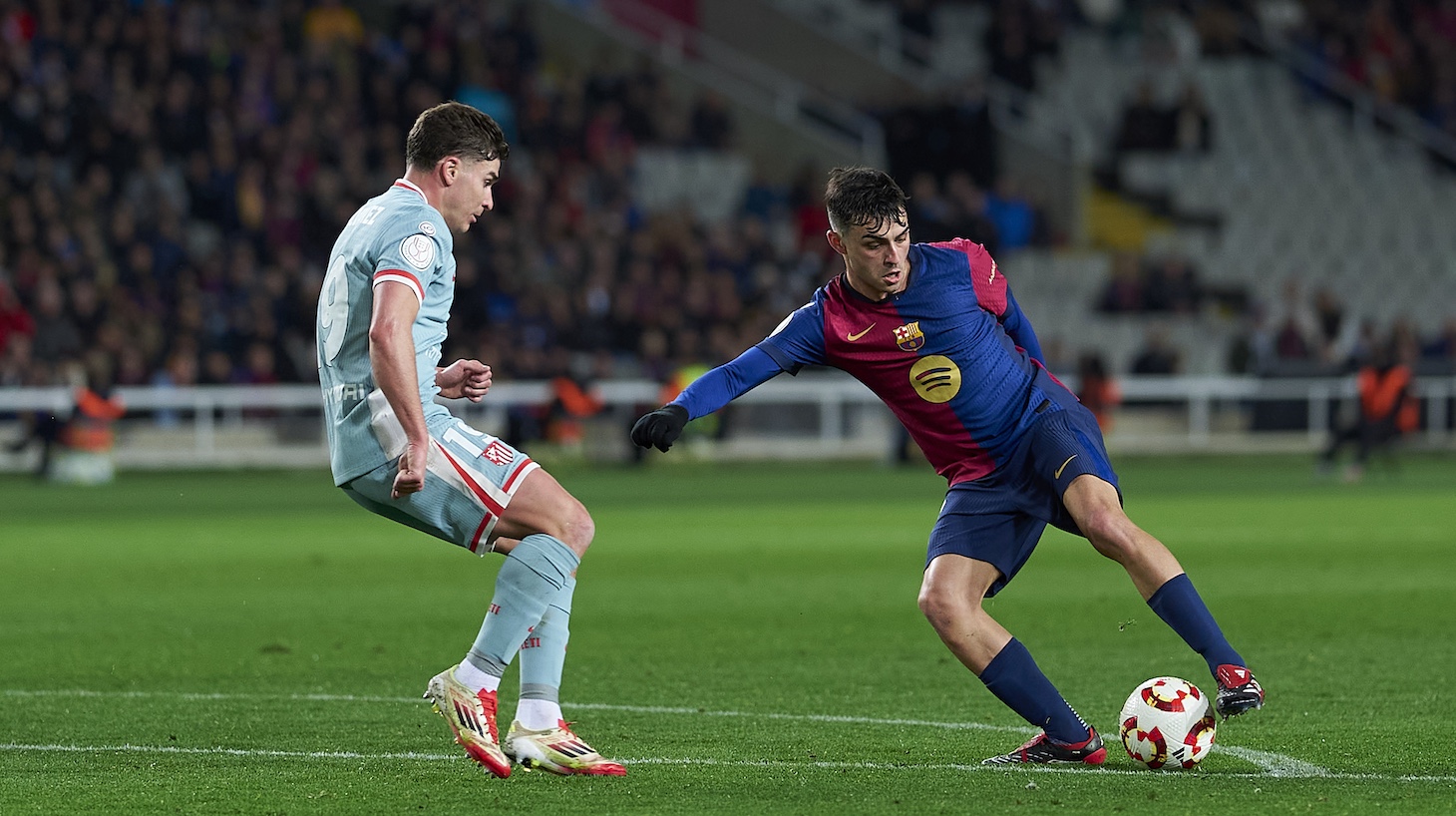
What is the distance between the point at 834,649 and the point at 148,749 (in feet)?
11.9

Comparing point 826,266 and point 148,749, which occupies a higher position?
point 826,266

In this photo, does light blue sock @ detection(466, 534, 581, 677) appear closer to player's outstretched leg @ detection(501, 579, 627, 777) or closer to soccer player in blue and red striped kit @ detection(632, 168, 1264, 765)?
player's outstretched leg @ detection(501, 579, 627, 777)

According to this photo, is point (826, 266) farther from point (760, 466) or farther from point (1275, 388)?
point (1275, 388)

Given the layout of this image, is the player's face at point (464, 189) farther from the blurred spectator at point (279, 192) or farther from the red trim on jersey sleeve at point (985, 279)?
the blurred spectator at point (279, 192)

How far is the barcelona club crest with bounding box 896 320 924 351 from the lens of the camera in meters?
6.49

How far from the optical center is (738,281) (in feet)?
87.0

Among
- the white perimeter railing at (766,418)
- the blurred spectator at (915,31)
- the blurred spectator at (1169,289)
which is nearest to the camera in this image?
the white perimeter railing at (766,418)

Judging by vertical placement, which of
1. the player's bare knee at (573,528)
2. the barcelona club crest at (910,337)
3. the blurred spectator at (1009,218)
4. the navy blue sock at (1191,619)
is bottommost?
the navy blue sock at (1191,619)

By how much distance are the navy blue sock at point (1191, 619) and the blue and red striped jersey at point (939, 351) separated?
70cm

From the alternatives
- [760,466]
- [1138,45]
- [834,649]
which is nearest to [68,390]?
[760,466]

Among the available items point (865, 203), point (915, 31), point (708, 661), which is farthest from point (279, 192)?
point (865, 203)

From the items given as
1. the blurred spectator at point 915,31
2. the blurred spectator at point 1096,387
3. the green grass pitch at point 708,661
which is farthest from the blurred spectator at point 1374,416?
the blurred spectator at point 915,31

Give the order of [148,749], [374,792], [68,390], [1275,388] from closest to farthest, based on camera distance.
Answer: [374,792]
[148,749]
[68,390]
[1275,388]

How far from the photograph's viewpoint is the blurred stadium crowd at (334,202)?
75.8ft
